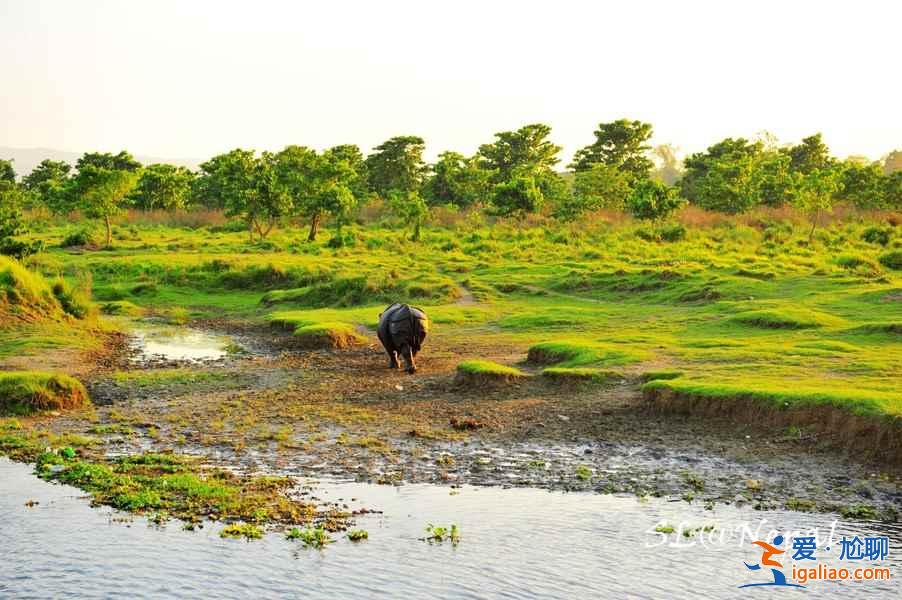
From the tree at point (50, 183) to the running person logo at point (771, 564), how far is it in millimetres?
54924

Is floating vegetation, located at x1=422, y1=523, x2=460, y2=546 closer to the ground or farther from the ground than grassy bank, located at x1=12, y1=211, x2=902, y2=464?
closer to the ground

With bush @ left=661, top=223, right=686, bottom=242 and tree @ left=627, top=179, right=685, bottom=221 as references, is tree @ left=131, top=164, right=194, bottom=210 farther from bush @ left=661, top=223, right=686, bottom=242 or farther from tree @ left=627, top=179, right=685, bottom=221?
bush @ left=661, top=223, right=686, bottom=242

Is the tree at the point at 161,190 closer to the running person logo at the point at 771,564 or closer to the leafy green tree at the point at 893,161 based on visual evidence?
the running person logo at the point at 771,564

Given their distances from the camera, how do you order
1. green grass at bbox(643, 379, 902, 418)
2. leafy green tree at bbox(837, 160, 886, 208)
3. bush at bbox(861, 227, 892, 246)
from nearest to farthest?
1. green grass at bbox(643, 379, 902, 418)
2. bush at bbox(861, 227, 892, 246)
3. leafy green tree at bbox(837, 160, 886, 208)

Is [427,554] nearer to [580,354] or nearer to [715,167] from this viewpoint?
[580,354]

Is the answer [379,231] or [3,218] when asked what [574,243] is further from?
[3,218]

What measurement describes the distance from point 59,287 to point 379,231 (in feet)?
108

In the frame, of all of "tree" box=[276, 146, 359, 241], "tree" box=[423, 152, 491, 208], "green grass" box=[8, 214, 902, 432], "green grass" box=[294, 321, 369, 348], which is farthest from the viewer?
"tree" box=[423, 152, 491, 208]

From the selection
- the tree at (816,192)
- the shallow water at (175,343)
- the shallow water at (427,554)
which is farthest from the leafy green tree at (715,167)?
the shallow water at (427,554)

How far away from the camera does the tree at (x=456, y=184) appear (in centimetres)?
7262

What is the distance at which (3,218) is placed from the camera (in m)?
33.1

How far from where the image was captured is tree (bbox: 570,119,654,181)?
82312 millimetres

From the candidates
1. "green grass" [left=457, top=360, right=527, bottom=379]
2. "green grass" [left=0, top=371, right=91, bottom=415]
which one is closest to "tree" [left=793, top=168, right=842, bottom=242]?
"green grass" [left=457, top=360, right=527, bottom=379]

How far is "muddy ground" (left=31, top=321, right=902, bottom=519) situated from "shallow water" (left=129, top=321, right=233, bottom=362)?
2.52 metres
